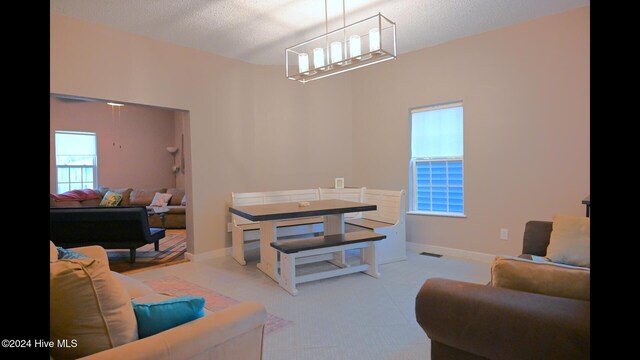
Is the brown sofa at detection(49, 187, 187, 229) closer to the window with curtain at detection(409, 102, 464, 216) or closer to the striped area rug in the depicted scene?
the striped area rug

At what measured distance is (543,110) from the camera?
12.8 feet

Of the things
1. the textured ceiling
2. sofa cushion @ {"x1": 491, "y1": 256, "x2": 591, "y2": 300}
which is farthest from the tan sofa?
the textured ceiling

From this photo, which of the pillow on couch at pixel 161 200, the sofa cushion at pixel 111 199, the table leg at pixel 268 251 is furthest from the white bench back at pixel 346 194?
the sofa cushion at pixel 111 199

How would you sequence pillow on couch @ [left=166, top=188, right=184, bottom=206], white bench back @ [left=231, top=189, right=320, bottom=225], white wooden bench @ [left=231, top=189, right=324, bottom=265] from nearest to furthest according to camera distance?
white wooden bench @ [left=231, top=189, right=324, bottom=265] → white bench back @ [left=231, top=189, right=320, bottom=225] → pillow on couch @ [left=166, top=188, right=184, bottom=206]

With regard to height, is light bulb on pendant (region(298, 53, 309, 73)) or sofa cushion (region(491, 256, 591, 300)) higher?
light bulb on pendant (region(298, 53, 309, 73))

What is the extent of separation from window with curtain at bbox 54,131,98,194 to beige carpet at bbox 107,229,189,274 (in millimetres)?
3524

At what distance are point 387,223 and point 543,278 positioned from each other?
3.16 metres

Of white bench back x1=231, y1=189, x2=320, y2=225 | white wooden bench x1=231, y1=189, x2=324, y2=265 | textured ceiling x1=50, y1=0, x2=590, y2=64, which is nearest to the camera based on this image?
textured ceiling x1=50, y1=0, x2=590, y2=64

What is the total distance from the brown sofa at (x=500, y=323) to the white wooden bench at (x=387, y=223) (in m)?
2.73

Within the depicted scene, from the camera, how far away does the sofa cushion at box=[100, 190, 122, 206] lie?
24.5 feet

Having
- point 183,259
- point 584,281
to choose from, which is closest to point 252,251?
point 183,259

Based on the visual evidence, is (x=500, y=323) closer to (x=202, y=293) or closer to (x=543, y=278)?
(x=543, y=278)
